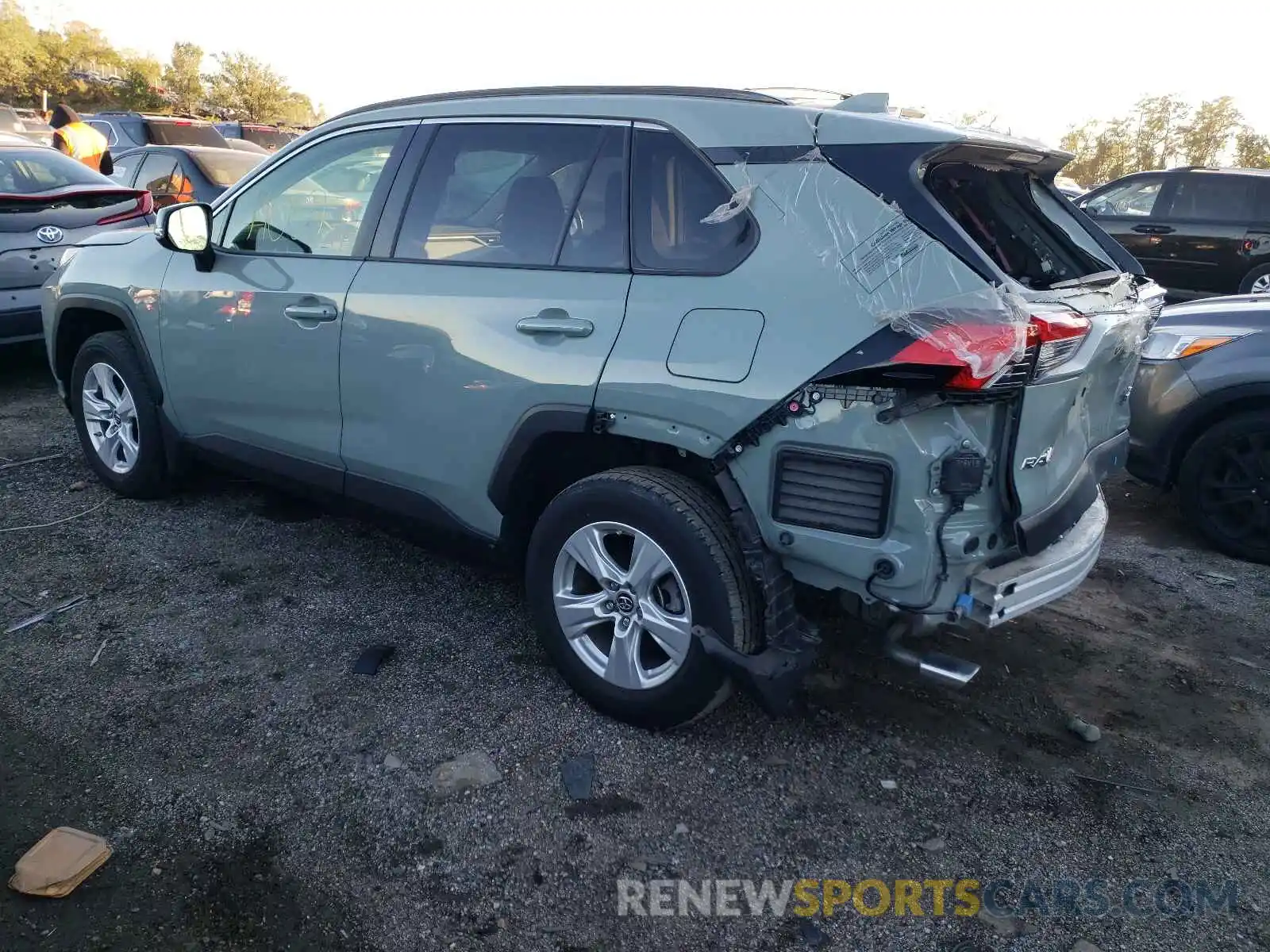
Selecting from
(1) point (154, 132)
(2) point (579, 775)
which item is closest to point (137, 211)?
(1) point (154, 132)

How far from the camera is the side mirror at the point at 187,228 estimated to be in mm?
3812

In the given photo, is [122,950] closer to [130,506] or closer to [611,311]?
[611,311]

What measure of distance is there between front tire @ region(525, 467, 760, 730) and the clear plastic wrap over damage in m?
0.77

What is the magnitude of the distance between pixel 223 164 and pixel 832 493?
9043 millimetres

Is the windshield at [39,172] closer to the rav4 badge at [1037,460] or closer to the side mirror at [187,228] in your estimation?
the side mirror at [187,228]

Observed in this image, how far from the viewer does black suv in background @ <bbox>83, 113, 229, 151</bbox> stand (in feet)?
39.8

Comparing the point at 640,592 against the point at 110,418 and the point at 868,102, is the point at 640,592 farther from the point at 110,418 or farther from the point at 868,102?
the point at 110,418

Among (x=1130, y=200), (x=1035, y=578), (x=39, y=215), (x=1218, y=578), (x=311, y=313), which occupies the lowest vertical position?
(x=1218, y=578)

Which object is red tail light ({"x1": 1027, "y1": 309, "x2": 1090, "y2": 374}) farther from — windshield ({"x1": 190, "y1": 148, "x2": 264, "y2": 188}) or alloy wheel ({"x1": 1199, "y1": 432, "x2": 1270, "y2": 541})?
windshield ({"x1": 190, "y1": 148, "x2": 264, "y2": 188})

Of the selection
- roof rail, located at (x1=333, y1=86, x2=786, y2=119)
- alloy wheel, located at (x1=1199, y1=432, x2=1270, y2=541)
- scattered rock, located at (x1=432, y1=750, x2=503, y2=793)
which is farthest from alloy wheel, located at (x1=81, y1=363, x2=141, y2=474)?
alloy wheel, located at (x1=1199, y1=432, x2=1270, y2=541)

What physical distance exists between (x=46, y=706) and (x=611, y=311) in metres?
2.24

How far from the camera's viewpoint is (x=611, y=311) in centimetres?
280

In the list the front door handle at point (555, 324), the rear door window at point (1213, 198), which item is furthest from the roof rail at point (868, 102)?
the rear door window at point (1213, 198)

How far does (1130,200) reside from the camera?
1077 cm
